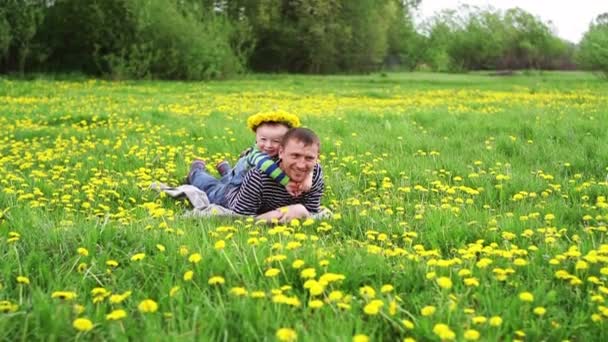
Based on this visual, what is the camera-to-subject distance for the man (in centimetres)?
408

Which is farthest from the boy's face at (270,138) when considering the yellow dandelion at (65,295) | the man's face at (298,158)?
the yellow dandelion at (65,295)

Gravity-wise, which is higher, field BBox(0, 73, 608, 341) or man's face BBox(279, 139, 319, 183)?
man's face BBox(279, 139, 319, 183)

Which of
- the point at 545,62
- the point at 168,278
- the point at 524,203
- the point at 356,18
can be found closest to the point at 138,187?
the point at 168,278

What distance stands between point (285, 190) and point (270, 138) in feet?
2.26

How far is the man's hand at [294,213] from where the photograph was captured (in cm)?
412

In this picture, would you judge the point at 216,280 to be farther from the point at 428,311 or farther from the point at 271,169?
the point at 271,169

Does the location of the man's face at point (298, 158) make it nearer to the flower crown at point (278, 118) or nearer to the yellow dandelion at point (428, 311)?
the flower crown at point (278, 118)

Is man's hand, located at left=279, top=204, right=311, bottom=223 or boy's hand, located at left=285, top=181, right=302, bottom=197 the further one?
boy's hand, located at left=285, top=181, right=302, bottom=197

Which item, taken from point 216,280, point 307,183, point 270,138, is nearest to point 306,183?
point 307,183

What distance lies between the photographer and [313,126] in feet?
29.6

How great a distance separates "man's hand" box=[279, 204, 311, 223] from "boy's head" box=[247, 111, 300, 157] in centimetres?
85

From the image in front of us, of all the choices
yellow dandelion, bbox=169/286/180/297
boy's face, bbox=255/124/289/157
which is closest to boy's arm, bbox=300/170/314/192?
boy's face, bbox=255/124/289/157

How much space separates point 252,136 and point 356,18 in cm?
3657

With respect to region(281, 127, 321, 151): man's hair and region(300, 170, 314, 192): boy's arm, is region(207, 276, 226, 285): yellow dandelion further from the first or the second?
region(300, 170, 314, 192): boy's arm
